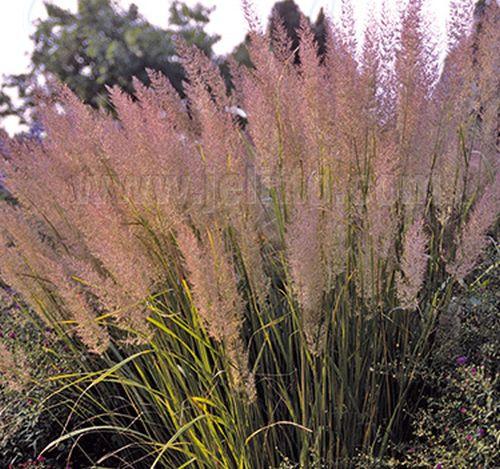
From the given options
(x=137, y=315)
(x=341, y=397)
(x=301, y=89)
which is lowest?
(x=341, y=397)

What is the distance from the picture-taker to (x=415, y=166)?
70.7 inches

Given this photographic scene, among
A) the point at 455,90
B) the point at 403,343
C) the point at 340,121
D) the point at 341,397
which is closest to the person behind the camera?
the point at 340,121

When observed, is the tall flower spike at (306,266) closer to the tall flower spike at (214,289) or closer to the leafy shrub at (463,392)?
the tall flower spike at (214,289)

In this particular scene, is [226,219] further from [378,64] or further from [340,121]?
[378,64]

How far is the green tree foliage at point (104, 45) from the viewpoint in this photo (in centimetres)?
1329

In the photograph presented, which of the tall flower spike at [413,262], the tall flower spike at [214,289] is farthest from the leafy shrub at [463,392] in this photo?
the tall flower spike at [214,289]

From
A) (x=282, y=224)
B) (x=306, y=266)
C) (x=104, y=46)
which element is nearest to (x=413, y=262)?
(x=306, y=266)

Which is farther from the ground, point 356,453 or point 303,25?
point 303,25

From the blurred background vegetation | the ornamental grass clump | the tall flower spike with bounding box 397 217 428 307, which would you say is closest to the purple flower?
the ornamental grass clump

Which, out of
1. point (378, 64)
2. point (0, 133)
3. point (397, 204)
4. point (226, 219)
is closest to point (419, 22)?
point (378, 64)

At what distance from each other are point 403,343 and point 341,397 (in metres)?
0.44

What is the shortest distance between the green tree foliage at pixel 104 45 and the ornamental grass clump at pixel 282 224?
456 inches

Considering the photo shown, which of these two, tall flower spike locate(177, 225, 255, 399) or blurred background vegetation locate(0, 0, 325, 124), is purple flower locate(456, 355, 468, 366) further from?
blurred background vegetation locate(0, 0, 325, 124)

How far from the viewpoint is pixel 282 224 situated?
71.0 inches
